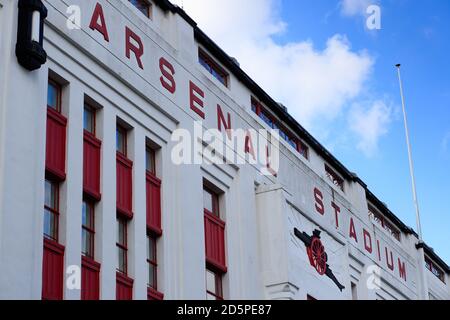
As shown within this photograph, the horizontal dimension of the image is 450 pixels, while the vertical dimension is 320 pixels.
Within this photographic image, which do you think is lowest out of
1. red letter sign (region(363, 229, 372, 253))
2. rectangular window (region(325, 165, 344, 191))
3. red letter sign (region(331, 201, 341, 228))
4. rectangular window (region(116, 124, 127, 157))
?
rectangular window (region(116, 124, 127, 157))

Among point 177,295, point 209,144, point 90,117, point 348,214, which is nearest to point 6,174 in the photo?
point 90,117

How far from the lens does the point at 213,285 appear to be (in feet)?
95.0

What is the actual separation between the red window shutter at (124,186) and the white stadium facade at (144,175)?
4cm

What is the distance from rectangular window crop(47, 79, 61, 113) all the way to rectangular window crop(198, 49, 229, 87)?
7.54m

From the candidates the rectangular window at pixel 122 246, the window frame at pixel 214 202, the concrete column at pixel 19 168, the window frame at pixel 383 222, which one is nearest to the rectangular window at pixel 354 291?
the window frame at pixel 383 222

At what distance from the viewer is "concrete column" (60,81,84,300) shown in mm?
22891

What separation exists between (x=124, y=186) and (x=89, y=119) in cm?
178

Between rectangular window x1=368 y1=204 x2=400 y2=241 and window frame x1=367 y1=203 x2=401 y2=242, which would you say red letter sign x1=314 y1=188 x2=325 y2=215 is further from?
rectangular window x1=368 y1=204 x2=400 y2=241

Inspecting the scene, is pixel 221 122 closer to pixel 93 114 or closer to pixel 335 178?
pixel 93 114

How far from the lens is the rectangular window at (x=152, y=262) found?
86.1ft

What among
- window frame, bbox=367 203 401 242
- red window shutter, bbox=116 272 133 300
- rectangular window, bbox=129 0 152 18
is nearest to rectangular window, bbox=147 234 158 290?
red window shutter, bbox=116 272 133 300

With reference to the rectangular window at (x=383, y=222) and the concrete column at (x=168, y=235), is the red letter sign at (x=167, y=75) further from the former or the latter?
the rectangular window at (x=383, y=222)
